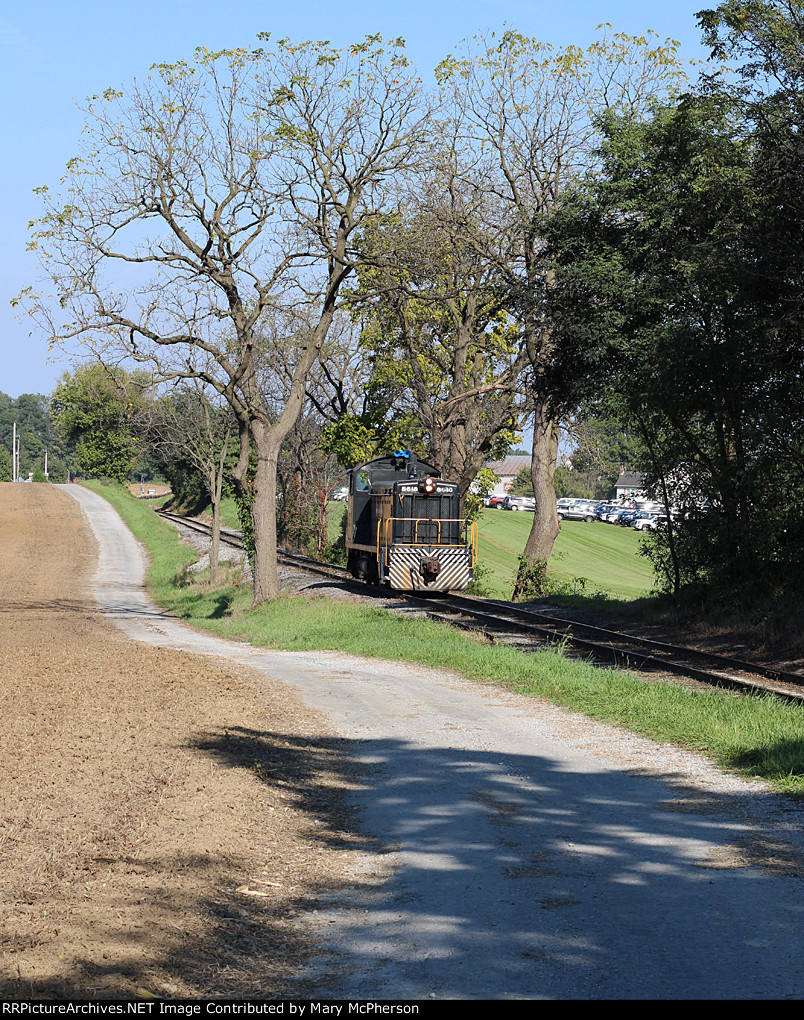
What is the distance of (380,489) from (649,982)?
83.3ft

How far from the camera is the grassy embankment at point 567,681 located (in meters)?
9.84

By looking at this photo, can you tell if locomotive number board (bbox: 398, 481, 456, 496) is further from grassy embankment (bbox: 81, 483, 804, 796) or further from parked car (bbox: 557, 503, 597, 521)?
parked car (bbox: 557, 503, 597, 521)

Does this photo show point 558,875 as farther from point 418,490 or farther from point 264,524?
point 264,524

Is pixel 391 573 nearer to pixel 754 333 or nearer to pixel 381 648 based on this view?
pixel 381 648

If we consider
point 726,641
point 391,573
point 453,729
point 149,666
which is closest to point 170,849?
point 453,729

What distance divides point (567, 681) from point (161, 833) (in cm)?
806

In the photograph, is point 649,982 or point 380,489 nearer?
point 649,982

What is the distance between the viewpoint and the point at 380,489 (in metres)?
29.8

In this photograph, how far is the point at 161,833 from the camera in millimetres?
6934

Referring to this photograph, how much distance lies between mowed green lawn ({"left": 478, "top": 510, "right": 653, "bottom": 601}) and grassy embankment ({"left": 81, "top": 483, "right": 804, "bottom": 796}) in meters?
24.7

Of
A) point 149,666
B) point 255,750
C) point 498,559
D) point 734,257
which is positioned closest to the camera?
point 255,750

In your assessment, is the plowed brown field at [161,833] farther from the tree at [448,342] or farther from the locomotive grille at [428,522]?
the tree at [448,342]

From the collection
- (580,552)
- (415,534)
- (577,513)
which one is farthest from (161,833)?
(577,513)

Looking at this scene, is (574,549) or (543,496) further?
(574,549)
